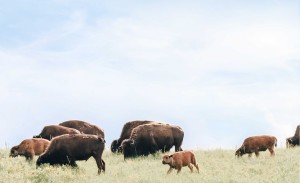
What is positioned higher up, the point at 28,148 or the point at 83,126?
the point at 83,126

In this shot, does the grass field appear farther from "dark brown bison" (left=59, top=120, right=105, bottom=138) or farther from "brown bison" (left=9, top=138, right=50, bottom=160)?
"dark brown bison" (left=59, top=120, right=105, bottom=138)

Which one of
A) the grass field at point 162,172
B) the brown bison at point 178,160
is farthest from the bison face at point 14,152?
the brown bison at point 178,160

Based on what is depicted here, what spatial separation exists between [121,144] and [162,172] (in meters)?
6.75

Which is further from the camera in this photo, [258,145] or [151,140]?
[151,140]

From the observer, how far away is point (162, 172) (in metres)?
19.9

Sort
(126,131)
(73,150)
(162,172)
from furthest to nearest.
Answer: (126,131) < (162,172) < (73,150)

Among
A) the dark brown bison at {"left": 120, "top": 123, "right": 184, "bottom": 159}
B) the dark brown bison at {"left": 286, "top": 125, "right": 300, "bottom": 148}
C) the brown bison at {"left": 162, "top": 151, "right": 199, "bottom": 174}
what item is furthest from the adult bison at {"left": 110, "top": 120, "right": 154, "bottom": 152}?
the dark brown bison at {"left": 286, "top": 125, "right": 300, "bottom": 148}

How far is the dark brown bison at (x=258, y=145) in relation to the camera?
2489cm

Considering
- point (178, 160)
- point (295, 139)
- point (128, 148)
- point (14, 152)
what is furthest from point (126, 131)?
point (295, 139)

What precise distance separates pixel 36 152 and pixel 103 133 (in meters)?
11.4

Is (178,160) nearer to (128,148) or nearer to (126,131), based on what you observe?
(128,148)

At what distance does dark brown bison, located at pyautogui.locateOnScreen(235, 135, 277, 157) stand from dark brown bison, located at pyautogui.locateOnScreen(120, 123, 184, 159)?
4.60 m

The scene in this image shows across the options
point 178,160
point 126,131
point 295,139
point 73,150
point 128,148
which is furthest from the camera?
point 295,139

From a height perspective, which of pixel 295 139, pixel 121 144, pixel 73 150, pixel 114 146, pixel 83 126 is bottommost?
pixel 295 139
